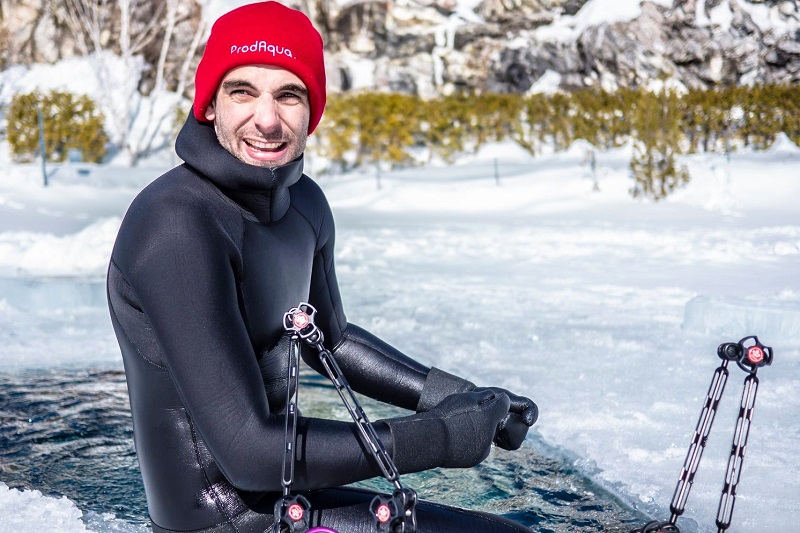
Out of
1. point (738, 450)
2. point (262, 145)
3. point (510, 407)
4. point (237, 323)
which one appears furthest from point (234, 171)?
point (738, 450)

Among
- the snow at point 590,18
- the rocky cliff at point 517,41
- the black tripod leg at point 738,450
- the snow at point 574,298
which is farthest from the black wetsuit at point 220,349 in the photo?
the snow at point 590,18

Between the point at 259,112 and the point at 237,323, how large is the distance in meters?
0.40

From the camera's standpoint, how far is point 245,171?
1.61m

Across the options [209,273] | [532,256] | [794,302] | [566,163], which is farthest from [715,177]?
[209,273]

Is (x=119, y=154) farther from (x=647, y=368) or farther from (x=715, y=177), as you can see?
(x=647, y=368)

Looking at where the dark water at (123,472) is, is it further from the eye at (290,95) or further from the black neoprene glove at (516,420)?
the eye at (290,95)

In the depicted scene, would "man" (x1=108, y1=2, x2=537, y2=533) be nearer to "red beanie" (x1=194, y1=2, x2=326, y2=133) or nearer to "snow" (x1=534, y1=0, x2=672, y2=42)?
"red beanie" (x1=194, y1=2, x2=326, y2=133)

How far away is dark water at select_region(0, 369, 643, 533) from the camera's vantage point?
9.36ft

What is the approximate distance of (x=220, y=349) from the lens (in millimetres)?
1479

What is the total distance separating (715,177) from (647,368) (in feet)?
33.0

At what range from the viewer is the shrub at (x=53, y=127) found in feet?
58.4

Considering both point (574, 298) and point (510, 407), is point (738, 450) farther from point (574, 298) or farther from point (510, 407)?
point (574, 298)

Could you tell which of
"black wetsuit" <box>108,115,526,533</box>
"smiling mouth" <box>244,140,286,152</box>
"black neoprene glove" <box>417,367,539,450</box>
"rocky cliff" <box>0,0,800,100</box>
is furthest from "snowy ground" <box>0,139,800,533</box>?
"rocky cliff" <box>0,0,800,100</box>

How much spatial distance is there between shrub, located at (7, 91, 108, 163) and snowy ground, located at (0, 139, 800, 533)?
13.1ft
